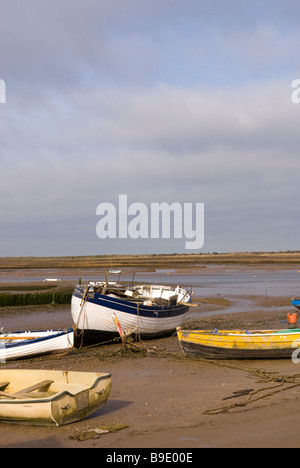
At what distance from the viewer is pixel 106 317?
770 inches

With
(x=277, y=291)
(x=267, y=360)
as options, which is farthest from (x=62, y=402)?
(x=277, y=291)

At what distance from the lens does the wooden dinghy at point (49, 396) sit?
9.22 meters

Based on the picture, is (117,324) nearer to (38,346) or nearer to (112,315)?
(112,315)

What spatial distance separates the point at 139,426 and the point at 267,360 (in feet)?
24.4

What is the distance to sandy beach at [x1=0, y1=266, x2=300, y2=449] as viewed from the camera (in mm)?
8367

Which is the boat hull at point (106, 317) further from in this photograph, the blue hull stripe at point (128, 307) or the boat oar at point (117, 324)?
the boat oar at point (117, 324)

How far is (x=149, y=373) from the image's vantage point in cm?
1441

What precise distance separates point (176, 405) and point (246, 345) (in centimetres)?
525

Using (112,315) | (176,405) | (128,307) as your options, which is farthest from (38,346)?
(176,405)

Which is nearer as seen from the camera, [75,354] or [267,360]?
[267,360]

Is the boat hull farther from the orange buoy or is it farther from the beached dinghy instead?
the orange buoy

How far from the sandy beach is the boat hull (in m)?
0.92
